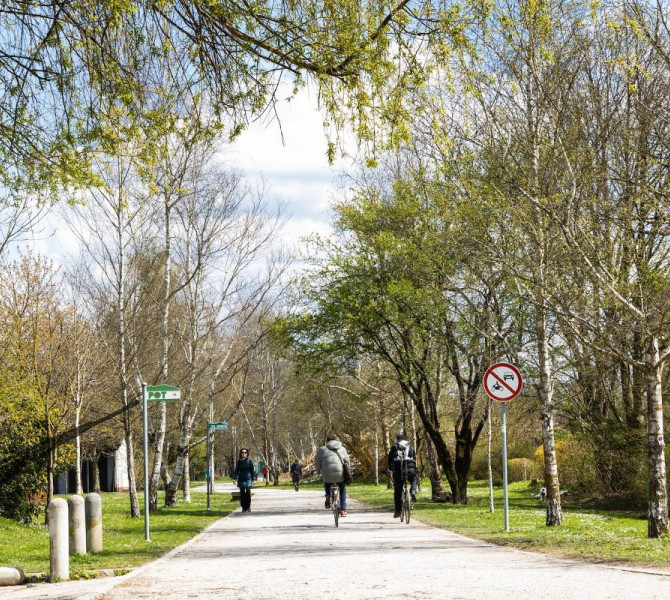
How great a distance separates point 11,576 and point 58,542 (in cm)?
63

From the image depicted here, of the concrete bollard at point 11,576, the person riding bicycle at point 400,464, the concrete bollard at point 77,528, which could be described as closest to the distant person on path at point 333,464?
the person riding bicycle at point 400,464

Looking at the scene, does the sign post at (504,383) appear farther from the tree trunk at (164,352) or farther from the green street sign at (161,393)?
the tree trunk at (164,352)

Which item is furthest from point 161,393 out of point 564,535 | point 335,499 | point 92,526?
point 564,535

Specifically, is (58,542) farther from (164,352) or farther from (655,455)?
(164,352)

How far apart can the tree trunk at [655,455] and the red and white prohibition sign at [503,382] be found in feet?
9.30

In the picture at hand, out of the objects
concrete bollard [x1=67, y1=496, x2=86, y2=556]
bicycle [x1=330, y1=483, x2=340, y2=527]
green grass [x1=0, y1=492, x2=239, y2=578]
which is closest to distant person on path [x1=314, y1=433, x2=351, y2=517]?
bicycle [x1=330, y1=483, x2=340, y2=527]

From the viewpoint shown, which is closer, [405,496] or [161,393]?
[161,393]

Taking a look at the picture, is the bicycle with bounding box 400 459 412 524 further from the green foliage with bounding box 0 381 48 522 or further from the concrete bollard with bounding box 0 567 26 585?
the concrete bollard with bounding box 0 567 26 585

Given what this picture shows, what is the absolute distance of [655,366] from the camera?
13.8 metres

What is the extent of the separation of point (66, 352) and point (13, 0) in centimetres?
1718

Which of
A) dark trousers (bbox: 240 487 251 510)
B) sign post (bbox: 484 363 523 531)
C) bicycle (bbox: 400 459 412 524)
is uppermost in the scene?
sign post (bbox: 484 363 523 531)

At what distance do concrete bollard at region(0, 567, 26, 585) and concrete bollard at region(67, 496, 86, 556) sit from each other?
1887 mm

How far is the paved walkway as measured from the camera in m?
8.55

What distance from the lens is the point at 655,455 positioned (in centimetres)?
1391
